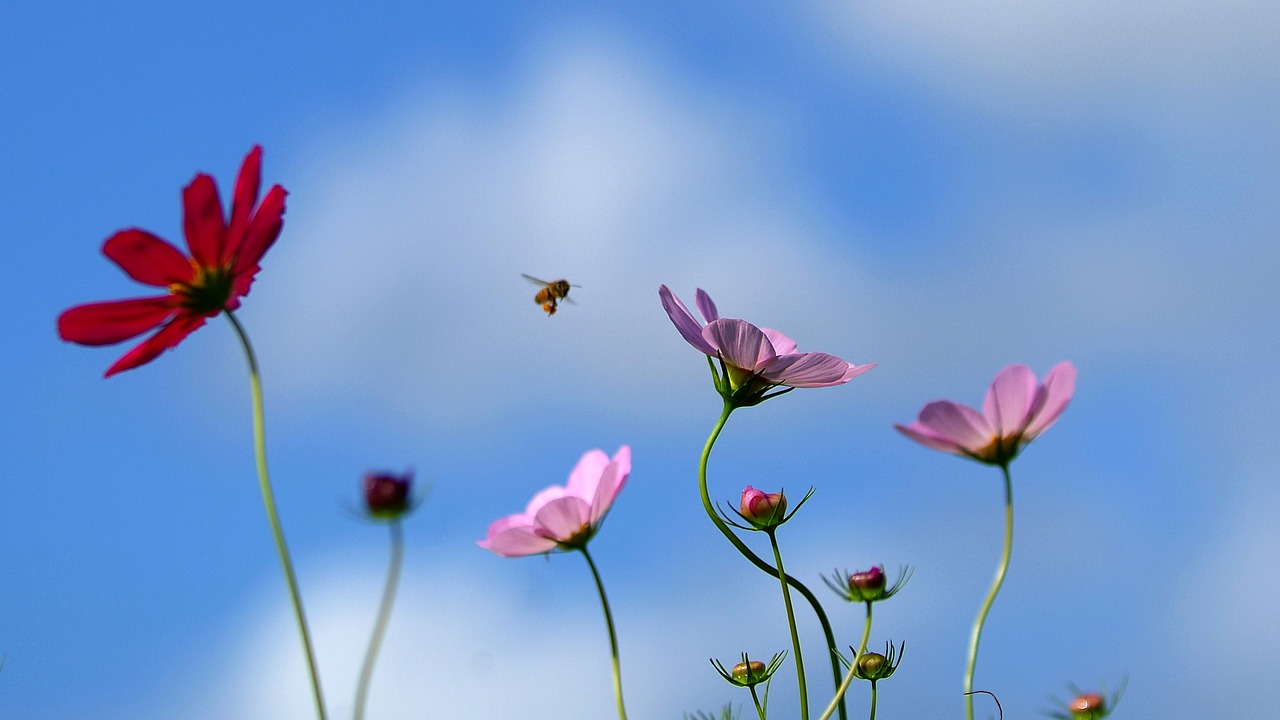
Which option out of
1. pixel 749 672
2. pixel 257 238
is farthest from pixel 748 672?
pixel 257 238

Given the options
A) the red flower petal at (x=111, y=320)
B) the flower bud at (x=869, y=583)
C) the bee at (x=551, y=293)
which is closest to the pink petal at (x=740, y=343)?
the flower bud at (x=869, y=583)

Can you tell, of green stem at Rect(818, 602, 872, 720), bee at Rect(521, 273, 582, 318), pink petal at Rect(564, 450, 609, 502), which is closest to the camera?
green stem at Rect(818, 602, 872, 720)

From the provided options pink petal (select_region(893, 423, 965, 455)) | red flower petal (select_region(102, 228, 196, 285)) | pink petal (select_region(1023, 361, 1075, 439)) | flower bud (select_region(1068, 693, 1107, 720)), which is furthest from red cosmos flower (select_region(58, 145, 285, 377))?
flower bud (select_region(1068, 693, 1107, 720))

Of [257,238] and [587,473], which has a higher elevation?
[257,238]

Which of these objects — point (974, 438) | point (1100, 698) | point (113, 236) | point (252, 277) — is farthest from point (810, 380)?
point (113, 236)

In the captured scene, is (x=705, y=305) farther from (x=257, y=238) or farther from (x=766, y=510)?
(x=257, y=238)

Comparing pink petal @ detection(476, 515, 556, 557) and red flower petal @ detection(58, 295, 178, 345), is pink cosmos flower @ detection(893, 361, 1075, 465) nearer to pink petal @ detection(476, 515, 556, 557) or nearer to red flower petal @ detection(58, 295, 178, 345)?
pink petal @ detection(476, 515, 556, 557)

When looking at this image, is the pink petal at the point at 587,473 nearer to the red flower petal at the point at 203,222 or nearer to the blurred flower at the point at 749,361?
the blurred flower at the point at 749,361
